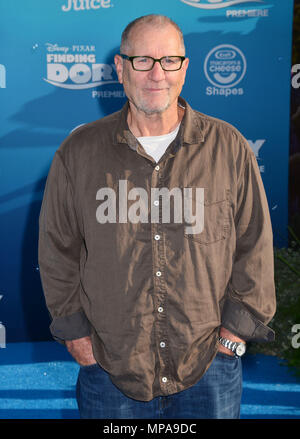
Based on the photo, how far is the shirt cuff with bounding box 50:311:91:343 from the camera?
7.07 ft

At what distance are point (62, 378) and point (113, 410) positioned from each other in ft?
9.51

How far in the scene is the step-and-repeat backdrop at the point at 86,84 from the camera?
17.0ft

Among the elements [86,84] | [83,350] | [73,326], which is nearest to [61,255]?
[73,326]

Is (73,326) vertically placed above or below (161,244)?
below

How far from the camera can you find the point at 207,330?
2.07m

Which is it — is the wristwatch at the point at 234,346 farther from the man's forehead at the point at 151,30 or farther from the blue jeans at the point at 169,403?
the man's forehead at the point at 151,30

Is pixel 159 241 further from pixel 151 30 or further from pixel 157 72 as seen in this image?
pixel 151 30

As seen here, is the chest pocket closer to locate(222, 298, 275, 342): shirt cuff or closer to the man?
the man

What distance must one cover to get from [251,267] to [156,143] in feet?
2.12

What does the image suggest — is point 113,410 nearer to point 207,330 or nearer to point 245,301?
point 207,330

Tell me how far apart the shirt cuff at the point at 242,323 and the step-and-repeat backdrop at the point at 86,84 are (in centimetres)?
352

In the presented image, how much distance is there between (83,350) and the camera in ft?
6.99

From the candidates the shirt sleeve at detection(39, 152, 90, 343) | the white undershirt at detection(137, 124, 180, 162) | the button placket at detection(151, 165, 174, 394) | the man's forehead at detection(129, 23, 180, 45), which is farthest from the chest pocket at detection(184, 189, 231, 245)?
the man's forehead at detection(129, 23, 180, 45)

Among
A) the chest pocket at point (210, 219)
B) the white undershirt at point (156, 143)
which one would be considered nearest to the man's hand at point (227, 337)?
the chest pocket at point (210, 219)
